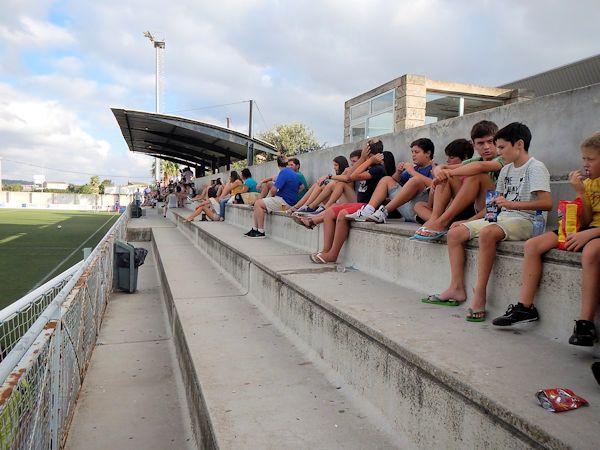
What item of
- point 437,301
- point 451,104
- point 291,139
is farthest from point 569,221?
point 291,139

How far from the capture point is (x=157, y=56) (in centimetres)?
4278

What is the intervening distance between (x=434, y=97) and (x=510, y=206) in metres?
10.3

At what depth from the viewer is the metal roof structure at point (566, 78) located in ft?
39.5

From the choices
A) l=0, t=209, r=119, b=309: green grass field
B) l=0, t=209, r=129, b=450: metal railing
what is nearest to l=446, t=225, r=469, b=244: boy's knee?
l=0, t=209, r=129, b=450: metal railing

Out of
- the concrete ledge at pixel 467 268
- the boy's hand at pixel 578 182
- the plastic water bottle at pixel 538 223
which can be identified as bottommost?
the concrete ledge at pixel 467 268

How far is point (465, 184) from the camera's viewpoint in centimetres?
345

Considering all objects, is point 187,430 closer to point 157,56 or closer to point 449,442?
point 449,442

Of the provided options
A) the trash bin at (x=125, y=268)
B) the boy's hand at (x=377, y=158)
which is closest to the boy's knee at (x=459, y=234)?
the boy's hand at (x=377, y=158)

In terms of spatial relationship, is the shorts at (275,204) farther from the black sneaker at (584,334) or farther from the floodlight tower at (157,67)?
the floodlight tower at (157,67)

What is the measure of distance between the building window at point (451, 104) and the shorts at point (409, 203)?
26.9 ft

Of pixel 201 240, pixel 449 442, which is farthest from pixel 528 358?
pixel 201 240

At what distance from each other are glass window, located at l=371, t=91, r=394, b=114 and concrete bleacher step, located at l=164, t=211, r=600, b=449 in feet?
32.0

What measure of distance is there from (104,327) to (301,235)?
268cm

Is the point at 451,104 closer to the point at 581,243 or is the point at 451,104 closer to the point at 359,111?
the point at 359,111
